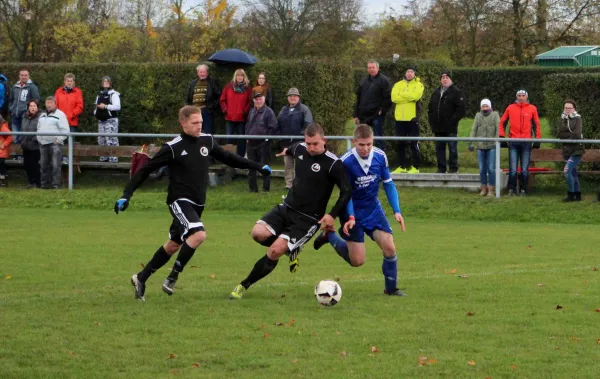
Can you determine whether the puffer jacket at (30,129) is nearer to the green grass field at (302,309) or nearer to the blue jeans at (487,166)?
the green grass field at (302,309)

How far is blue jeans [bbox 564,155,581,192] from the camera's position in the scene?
1881cm

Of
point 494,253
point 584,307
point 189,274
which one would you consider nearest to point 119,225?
point 189,274

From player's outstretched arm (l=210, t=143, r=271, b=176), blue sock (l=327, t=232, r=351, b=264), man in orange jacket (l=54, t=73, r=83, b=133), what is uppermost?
man in orange jacket (l=54, t=73, r=83, b=133)

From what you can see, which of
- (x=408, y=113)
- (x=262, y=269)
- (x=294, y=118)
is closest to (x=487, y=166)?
(x=408, y=113)

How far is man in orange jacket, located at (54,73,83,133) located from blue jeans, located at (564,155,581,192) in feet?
35.6

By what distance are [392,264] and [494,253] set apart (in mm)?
4004

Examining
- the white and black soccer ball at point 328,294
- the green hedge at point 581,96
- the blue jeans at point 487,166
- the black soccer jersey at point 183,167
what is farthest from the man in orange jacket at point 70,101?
the white and black soccer ball at point 328,294

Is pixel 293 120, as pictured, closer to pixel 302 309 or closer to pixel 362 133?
pixel 362 133

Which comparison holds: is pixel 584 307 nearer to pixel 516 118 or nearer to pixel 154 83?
pixel 516 118

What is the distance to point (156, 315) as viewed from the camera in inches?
372

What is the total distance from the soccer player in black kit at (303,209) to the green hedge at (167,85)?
42.1 feet

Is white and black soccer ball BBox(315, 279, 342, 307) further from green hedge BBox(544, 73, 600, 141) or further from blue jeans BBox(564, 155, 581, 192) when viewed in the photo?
green hedge BBox(544, 73, 600, 141)

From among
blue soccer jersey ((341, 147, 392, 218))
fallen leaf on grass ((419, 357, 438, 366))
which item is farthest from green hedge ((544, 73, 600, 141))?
fallen leaf on grass ((419, 357, 438, 366))

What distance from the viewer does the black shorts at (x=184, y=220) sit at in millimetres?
10211
